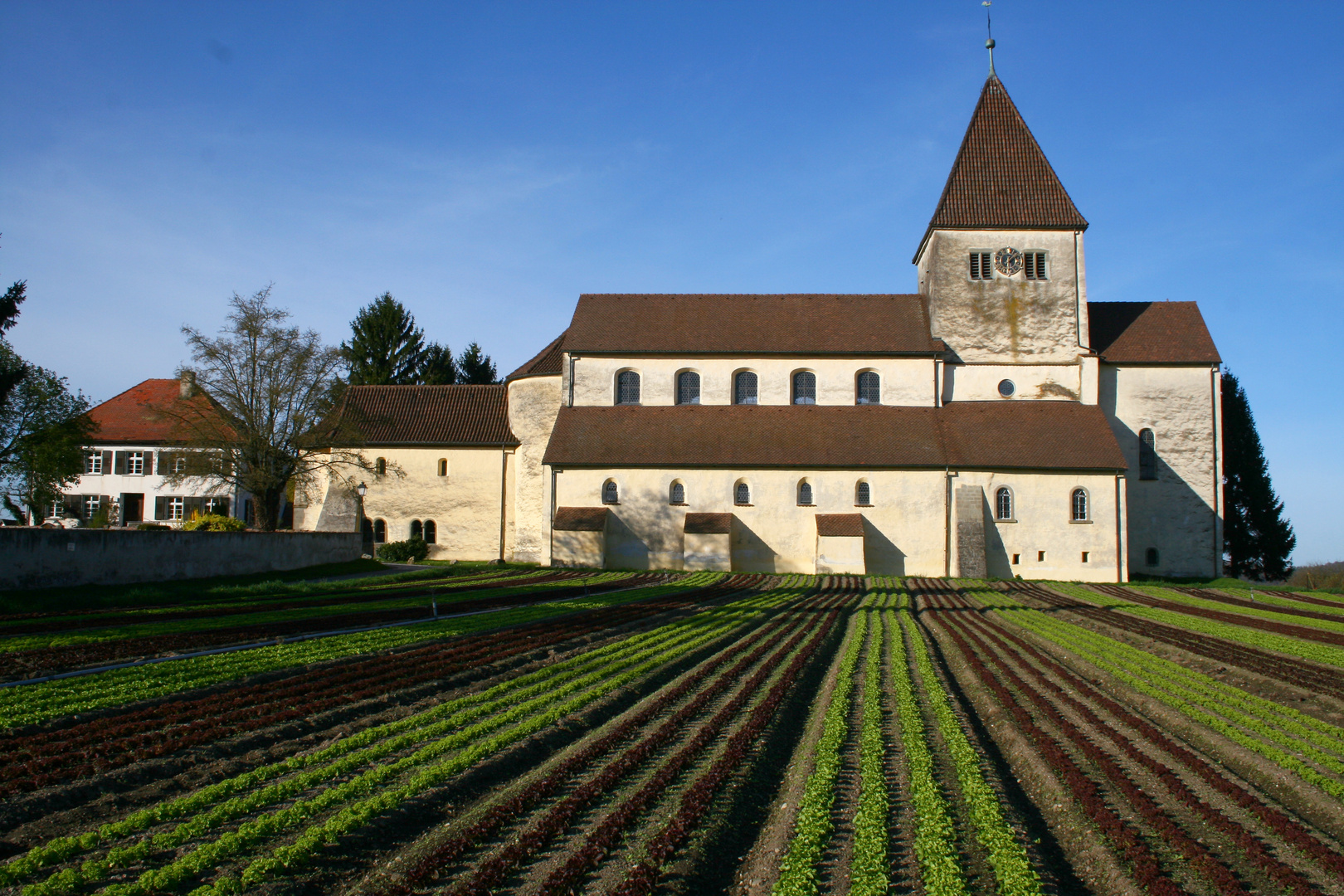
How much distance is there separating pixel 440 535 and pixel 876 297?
22.4m

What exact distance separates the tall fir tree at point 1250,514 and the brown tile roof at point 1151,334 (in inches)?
387

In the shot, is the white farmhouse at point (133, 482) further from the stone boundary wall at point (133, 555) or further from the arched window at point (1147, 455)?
the arched window at point (1147, 455)

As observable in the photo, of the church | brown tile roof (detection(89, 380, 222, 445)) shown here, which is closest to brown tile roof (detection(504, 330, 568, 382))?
the church

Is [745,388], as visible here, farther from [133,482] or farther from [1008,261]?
[133,482]

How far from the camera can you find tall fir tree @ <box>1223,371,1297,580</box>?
144ft

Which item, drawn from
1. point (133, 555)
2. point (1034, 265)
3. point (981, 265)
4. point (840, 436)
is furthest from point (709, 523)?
point (133, 555)

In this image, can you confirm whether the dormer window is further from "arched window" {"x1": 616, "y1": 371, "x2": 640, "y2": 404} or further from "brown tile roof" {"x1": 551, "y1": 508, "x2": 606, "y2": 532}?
"brown tile roof" {"x1": 551, "y1": 508, "x2": 606, "y2": 532}

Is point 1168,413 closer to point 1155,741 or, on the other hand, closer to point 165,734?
point 1155,741

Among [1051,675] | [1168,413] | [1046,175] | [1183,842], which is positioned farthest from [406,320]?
[1183,842]

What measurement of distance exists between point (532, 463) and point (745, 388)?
9.92 meters

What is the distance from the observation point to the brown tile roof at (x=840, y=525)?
32.8 meters

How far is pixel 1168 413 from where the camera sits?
36.6 m

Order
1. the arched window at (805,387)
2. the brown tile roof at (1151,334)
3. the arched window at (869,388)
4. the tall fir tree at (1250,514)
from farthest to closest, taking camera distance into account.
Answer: the tall fir tree at (1250,514), the arched window at (805,387), the arched window at (869,388), the brown tile roof at (1151,334)

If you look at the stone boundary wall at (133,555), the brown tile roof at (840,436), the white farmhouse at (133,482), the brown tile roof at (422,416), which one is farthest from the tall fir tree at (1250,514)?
the white farmhouse at (133,482)
